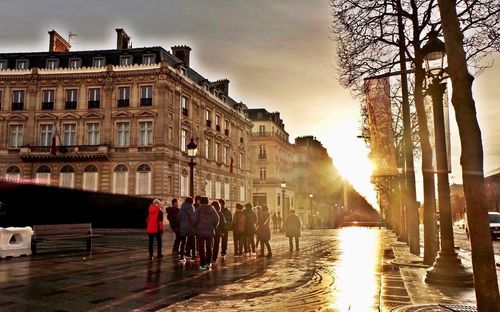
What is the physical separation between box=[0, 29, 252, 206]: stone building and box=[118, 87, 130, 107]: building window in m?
0.09

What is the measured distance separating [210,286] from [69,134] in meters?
38.9

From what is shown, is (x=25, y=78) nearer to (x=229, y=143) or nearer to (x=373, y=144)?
(x=229, y=143)

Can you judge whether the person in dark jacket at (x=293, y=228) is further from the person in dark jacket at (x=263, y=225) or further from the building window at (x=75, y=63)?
the building window at (x=75, y=63)

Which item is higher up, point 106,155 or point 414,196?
point 106,155

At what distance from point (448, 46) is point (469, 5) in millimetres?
6654

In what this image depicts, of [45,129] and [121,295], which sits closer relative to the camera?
[121,295]

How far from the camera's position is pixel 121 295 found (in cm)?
777

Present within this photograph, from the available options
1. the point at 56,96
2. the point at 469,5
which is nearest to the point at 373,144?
the point at 469,5

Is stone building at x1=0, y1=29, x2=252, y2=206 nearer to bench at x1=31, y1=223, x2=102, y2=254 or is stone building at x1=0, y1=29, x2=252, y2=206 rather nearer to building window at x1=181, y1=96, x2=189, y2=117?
building window at x1=181, y1=96, x2=189, y2=117

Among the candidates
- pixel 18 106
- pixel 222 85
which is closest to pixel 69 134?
pixel 18 106

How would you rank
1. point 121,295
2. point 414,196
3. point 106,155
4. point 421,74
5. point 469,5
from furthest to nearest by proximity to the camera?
point 106,155, point 414,196, point 421,74, point 469,5, point 121,295

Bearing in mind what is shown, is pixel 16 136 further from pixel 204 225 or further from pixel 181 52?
pixel 204 225

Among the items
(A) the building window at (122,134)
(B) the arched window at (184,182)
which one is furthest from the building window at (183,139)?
(A) the building window at (122,134)

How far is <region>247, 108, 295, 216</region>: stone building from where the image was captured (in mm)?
69812
